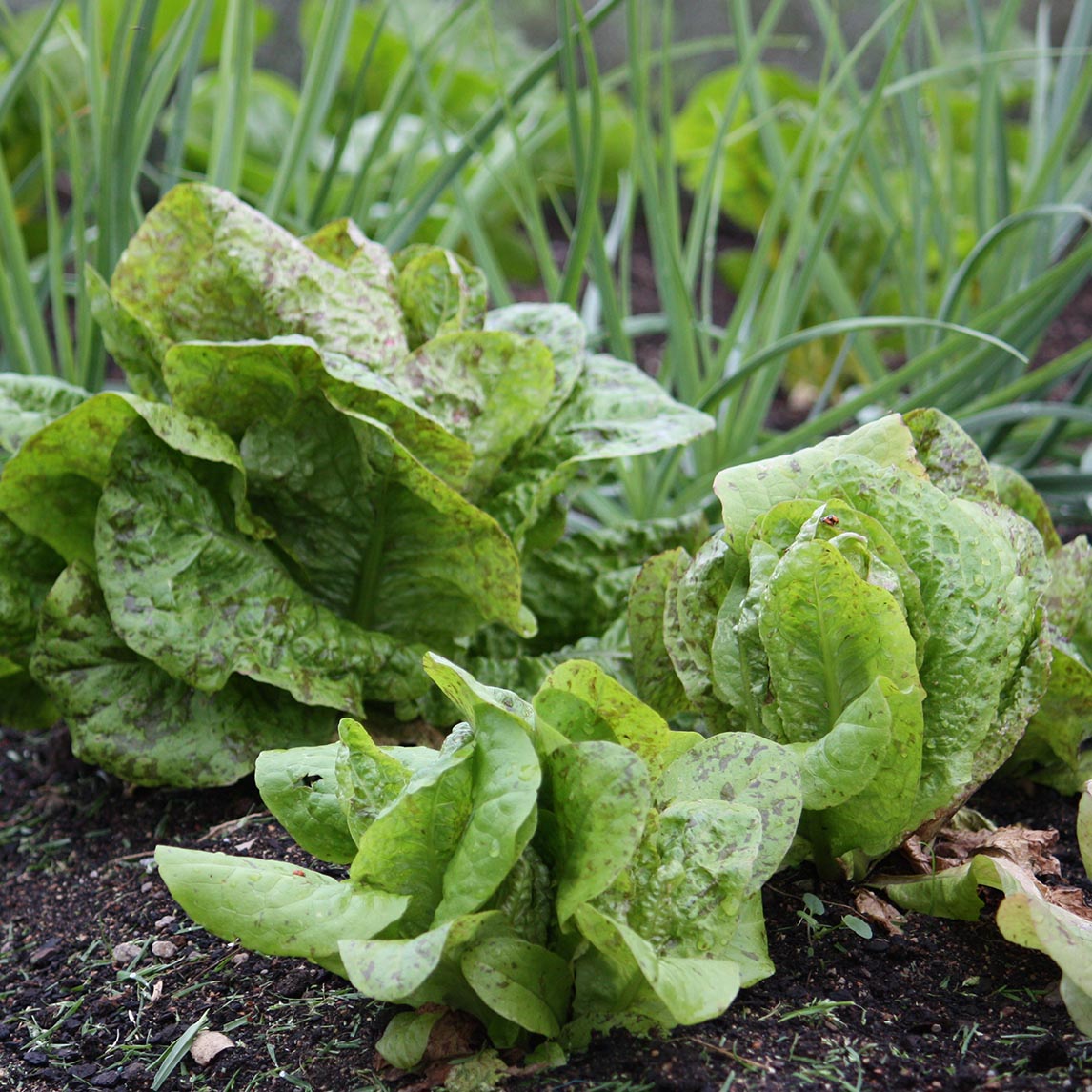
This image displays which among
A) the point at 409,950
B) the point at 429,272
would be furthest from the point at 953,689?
the point at 429,272

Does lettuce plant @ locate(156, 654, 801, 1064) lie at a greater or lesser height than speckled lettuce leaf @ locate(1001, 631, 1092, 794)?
greater

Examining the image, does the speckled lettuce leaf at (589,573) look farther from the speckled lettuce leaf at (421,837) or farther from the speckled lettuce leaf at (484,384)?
the speckled lettuce leaf at (421,837)

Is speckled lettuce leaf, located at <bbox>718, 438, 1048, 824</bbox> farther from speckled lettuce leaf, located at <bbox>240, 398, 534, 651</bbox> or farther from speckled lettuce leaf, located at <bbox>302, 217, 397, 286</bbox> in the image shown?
speckled lettuce leaf, located at <bbox>302, 217, 397, 286</bbox>

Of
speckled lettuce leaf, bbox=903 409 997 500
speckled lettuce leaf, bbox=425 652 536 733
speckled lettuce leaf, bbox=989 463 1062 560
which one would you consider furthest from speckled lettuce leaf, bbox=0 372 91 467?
speckled lettuce leaf, bbox=989 463 1062 560

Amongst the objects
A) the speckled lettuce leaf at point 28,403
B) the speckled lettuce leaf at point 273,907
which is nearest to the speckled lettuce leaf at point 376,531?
the speckled lettuce leaf at point 28,403

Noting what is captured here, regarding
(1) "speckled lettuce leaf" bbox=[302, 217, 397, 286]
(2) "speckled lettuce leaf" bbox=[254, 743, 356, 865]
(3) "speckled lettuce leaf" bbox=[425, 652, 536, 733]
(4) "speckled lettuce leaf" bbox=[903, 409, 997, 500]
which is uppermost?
(1) "speckled lettuce leaf" bbox=[302, 217, 397, 286]

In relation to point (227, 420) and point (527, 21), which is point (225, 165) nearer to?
point (227, 420)
